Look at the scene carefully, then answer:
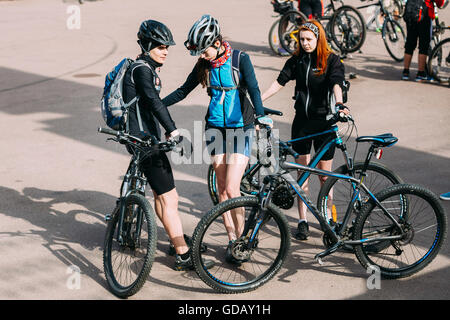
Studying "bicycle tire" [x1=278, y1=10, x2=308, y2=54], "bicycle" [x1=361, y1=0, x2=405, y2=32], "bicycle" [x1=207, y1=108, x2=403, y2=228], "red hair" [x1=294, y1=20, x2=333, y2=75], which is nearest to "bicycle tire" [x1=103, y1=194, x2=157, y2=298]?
"bicycle" [x1=207, y1=108, x2=403, y2=228]

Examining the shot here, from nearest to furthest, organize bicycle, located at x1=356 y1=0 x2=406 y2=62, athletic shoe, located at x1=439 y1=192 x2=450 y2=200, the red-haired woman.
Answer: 1. the red-haired woman
2. athletic shoe, located at x1=439 y1=192 x2=450 y2=200
3. bicycle, located at x1=356 y1=0 x2=406 y2=62

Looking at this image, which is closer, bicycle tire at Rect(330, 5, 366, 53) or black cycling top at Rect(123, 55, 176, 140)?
black cycling top at Rect(123, 55, 176, 140)

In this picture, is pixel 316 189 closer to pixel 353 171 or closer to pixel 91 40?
pixel 353 171

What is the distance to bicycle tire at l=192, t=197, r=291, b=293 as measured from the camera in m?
4.94

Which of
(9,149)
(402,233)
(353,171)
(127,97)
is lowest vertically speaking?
(9,149)

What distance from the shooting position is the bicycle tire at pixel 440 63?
11039 mm

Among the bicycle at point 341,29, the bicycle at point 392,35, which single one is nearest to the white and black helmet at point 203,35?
the bicycle at point 341,29

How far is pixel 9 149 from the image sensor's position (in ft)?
28.8

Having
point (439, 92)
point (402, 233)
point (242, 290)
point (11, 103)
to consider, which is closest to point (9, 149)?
point (11, 103)

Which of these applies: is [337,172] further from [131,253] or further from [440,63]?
[440,63]

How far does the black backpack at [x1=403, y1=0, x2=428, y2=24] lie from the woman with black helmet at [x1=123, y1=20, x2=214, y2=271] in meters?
6.92

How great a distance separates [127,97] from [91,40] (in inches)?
447

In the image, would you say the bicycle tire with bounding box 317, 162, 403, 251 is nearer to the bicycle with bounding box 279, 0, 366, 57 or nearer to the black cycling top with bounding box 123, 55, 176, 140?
the black cycling top with bounding box 123, 55, 176, 140

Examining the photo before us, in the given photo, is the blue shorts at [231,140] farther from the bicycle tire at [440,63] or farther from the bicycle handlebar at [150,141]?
the bicycle tire at [440,63]
